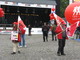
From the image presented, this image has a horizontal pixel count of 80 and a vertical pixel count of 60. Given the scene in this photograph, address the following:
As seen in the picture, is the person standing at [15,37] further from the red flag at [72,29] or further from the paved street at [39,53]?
the red flag at [72,29]

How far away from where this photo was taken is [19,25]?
14.3 metres

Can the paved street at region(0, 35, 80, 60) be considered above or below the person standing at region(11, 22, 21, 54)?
below

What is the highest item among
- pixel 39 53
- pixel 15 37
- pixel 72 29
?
pixel 72 29

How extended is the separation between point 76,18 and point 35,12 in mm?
27894

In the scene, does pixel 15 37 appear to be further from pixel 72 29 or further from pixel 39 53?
pixel 72 29

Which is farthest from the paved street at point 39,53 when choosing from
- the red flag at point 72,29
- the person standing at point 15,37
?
the red flag at point 72,29

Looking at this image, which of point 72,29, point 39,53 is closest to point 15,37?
point 39,53

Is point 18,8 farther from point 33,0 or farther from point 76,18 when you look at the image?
point 76,18

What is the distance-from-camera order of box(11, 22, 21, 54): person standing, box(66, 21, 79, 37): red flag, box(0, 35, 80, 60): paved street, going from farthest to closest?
box(11, 22, 21, 54): person standing → box(0, 35, 80, 60): paved street → box(66, 21, 79, 37): red flag

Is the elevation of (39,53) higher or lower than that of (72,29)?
lower

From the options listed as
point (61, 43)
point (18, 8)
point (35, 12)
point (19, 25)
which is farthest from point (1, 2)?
point (61, 43)

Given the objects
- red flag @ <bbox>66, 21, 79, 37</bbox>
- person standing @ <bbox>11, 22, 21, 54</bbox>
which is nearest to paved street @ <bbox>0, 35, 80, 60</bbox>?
person standing @ <bbox>11, 22, 21, 54</bbox>

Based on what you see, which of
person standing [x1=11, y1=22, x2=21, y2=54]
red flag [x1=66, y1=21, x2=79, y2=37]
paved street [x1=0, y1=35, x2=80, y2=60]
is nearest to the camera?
red flag [x1=66, y1=21, x2=79, y2=37]

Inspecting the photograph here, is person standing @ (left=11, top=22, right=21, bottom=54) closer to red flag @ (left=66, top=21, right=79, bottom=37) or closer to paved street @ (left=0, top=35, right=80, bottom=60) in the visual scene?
paved street @ (left=0, top=35, right=80, bottom=60)
